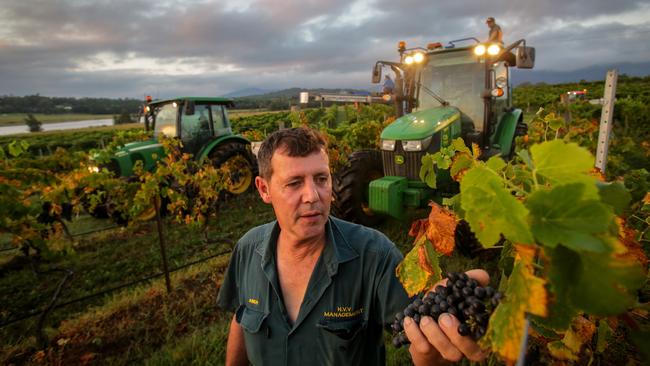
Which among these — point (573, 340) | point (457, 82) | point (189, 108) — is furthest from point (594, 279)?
point (189, 108)

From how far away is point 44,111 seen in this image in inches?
3041

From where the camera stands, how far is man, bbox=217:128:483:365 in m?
1.53

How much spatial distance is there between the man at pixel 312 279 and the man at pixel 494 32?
4.52 meters

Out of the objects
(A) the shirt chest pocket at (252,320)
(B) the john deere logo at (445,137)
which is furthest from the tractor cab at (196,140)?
(A) the shirt chest pocket at (252,320)

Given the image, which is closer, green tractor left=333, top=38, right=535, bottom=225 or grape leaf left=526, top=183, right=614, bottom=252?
grape leaf left=526, top=183, right=614, bottom=252

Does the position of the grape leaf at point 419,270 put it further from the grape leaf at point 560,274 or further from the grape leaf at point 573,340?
the grape leaf at point 573,340

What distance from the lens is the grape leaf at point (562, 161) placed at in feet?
2.12

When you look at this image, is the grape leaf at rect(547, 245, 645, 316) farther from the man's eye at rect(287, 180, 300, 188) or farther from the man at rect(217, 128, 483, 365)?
the man's eye at rect(287, 180, 300, 188)

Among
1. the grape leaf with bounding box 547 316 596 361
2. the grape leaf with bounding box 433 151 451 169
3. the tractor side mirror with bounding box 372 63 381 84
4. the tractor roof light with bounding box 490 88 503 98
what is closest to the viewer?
the grape leaf with bounding box 547 316 596 361

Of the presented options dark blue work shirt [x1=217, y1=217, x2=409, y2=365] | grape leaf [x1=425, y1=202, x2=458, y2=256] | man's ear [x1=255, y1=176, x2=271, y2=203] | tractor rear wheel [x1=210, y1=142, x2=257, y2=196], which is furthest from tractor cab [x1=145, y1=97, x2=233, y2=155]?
grape leaf [x1=425, y1=202, x2=458, y2=256]

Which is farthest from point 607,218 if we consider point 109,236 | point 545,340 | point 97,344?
point 109,236

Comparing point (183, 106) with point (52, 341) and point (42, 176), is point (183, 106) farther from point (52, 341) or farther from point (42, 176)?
point (52, 341)

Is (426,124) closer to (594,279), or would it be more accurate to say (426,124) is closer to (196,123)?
(594,279)

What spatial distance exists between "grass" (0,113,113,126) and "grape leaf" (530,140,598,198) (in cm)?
8182
